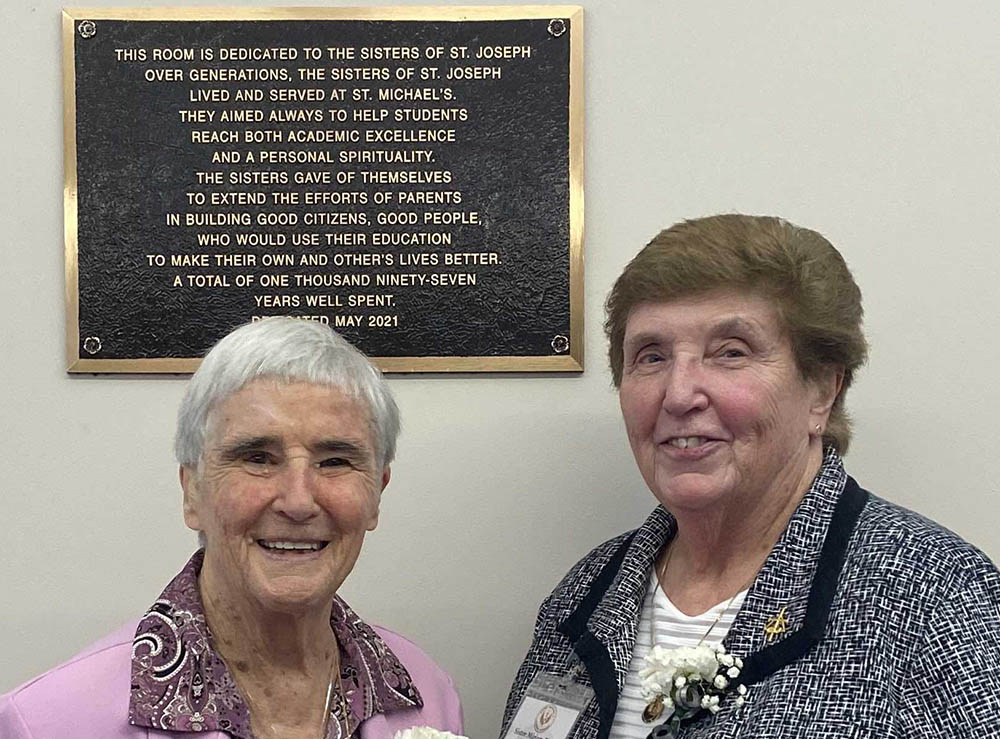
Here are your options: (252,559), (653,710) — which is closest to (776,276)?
(653,710)

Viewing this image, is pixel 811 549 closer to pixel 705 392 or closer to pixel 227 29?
pixel 705 392

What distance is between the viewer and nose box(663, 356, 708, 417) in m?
2.01

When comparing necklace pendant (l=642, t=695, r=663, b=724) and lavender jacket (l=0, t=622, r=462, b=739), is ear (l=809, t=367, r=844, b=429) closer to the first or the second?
necklace pendant (l=642, t=695, r=663, b=724)

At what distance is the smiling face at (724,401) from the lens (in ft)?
6.59

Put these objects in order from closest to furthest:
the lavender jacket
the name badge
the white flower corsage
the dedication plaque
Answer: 1. the lavender jacket
2. the white flower corsage
3. the name badge
4. the dedication plaque

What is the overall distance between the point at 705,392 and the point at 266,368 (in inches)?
27.6

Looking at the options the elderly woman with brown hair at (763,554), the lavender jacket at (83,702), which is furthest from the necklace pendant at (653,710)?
the lavender jacket at (83,702)

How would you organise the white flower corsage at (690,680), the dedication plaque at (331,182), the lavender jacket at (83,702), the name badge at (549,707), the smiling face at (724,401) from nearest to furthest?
the lavender jacket at (83,702), the white flower corsage at (690,680), the smiling face at (724,401), the name badge at (549,707), the dedication plaque at (331,182)

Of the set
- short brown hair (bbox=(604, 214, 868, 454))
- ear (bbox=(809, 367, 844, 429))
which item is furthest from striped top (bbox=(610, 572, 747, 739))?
short brown hair (bbox=(604, 214, 868, 454))

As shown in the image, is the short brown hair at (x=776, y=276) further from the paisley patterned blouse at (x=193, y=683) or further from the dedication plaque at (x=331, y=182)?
the paisley patterned blouse at (x=193, y=683)

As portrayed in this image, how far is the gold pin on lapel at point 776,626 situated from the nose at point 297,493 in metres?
0.72

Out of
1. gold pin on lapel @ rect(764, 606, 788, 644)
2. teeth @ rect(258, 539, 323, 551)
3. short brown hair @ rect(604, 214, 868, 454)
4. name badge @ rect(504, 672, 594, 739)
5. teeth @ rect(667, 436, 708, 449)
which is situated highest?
short brown hair @ rect(604, 214, 868, 454)

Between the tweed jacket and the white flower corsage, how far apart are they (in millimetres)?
20

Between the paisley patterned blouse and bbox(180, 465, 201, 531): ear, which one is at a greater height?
bbox(180, 465, 201, 531): ear
